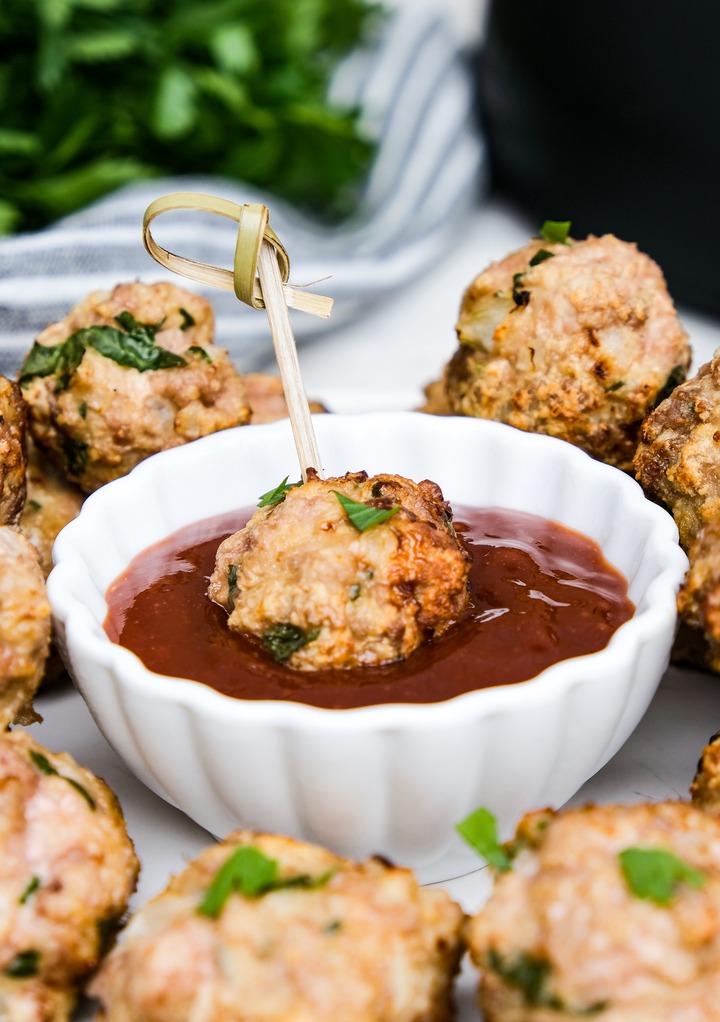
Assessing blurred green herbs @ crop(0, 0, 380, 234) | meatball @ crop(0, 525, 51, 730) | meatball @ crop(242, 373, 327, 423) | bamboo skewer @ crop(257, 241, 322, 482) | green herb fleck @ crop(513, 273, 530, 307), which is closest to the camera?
meatball @ crop(0, 525, 51, 730)

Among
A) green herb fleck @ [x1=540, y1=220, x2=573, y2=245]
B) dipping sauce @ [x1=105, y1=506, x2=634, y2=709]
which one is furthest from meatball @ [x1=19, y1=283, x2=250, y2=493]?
green herb fleck @ [x1=540, y1=220, x2=573, y2=245]

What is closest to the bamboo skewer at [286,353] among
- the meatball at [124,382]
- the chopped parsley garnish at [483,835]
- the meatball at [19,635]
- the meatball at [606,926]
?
the meatball at [124,382]

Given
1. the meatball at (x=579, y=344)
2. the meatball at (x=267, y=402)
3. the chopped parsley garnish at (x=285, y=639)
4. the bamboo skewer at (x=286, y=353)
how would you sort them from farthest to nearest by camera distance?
the meatball at (x=267, y=402) < the meatball at (x=579, y=344) < the bamboo skewer at (x=286, y=353) < the chopped parsley garnish at (x=285, y=639)

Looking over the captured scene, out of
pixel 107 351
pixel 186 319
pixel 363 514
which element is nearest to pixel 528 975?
pixel 363 514

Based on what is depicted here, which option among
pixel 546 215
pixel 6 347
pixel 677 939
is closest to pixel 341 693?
pixel 677 939

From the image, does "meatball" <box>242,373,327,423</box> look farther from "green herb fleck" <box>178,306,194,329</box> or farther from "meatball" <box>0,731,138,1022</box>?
"meatball" <box>0,731,138,1022</box>

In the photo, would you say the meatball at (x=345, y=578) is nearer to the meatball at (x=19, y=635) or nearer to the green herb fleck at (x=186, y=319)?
the meatball at (x=19, y=635)
